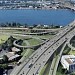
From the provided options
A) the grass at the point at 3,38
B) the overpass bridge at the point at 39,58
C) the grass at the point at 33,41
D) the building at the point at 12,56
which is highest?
the overpass bridge at the point at 39,58

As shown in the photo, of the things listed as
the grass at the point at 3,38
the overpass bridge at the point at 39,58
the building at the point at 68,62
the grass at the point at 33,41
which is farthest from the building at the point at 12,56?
the grass at the point at 3,38

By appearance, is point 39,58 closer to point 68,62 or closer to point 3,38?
point 68,62

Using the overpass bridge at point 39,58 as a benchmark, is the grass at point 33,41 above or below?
below

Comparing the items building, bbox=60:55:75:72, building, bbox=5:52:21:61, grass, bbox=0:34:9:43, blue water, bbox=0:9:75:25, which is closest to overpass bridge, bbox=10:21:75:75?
building, bbox=60:55:75:72

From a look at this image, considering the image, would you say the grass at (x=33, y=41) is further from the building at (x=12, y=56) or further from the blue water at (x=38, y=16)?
the blue water at (x=38, y=16)

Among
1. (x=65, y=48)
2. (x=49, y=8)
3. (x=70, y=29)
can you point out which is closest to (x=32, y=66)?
(x=65, y=48)

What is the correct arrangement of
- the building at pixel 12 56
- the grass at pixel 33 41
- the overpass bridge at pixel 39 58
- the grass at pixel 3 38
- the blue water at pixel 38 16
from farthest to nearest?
1. the blue water at pixel 38 16
2. the grass at pixel 3 38
3. the grass at pixel 33 41
4. the building at pixel 12 56
5. the overpass bridge at pixel 39 58

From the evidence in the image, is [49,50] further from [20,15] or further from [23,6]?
[23,6]

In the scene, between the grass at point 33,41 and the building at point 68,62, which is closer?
the building at point 68,62
